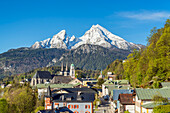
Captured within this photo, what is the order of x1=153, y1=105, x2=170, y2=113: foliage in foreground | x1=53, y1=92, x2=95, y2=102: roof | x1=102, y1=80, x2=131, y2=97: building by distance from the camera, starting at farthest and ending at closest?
x1=102, y1=80, x2=131, y2=97: building < x1=53, y1=92, x2=95, y2=102: roof < x1=153, y1=105, x2=170, y2=113: foliage in foreground

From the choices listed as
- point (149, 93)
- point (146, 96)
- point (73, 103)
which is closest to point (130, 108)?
point (149, 93)

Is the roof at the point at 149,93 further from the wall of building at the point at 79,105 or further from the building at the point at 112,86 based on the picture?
the building at the point at 112,86

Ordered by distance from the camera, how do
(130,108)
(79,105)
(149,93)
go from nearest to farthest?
(149,93) < (130,108) < (79,105)

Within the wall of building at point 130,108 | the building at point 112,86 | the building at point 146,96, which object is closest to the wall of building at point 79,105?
the building at point 112,86

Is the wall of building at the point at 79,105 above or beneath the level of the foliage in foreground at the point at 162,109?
beneath

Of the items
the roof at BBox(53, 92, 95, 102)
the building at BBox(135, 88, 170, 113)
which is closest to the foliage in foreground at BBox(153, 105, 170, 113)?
the building at BBox(135, 88, 170, 113)

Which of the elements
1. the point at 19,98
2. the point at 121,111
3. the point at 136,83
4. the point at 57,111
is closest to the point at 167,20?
the point at 136,83

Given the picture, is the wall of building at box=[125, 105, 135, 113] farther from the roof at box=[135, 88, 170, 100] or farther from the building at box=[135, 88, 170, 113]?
the roof at box=[135, 88, 170, 100]

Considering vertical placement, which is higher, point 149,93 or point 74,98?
point 149,93

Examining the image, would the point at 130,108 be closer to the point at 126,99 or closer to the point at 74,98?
the point at 126,99

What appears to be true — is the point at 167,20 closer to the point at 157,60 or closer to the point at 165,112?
the point at 157,60

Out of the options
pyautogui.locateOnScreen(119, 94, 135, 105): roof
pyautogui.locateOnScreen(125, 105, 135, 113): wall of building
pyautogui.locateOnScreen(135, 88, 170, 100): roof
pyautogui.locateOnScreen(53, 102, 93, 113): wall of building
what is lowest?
pyautogui.locateOnScreen(53, 102, 93, 113): wall of building

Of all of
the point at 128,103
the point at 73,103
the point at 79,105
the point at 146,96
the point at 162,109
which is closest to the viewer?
the point at 162,109

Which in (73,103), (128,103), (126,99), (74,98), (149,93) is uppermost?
(149,93)
